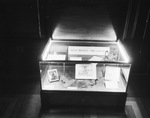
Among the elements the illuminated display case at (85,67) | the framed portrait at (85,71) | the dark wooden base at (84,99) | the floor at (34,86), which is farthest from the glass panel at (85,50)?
the floor at (34,86)

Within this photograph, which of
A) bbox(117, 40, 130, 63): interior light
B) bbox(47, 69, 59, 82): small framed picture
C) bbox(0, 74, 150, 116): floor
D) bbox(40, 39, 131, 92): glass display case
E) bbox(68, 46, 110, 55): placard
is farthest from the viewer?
bbox(0, 74, 150, 116): floor

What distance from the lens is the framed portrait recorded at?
138 inches

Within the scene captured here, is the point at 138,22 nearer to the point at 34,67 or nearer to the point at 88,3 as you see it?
the point at 88,3

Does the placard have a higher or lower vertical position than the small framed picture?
higher

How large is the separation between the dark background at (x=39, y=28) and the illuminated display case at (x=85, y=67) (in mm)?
185

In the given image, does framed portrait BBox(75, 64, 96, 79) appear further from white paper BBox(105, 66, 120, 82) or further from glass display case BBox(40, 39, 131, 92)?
white paper BBox(105, 66, 120, 82)

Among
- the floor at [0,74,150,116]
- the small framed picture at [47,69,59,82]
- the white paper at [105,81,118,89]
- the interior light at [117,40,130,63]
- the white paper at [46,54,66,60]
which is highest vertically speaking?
the interior light at [117,40,130,63]

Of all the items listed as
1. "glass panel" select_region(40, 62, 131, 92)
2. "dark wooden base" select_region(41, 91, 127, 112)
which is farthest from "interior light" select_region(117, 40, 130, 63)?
"dark wooden base" select_region(41, 91, 127, 112)

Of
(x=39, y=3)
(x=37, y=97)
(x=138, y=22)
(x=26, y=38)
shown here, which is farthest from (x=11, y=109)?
(x=138, y=22)

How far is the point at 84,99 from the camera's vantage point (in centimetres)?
361

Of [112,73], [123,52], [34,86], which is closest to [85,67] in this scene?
[112,73]

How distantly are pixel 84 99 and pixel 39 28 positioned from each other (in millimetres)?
1663

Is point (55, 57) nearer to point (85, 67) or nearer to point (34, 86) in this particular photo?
point (85, 67)

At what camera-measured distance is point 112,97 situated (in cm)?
354
